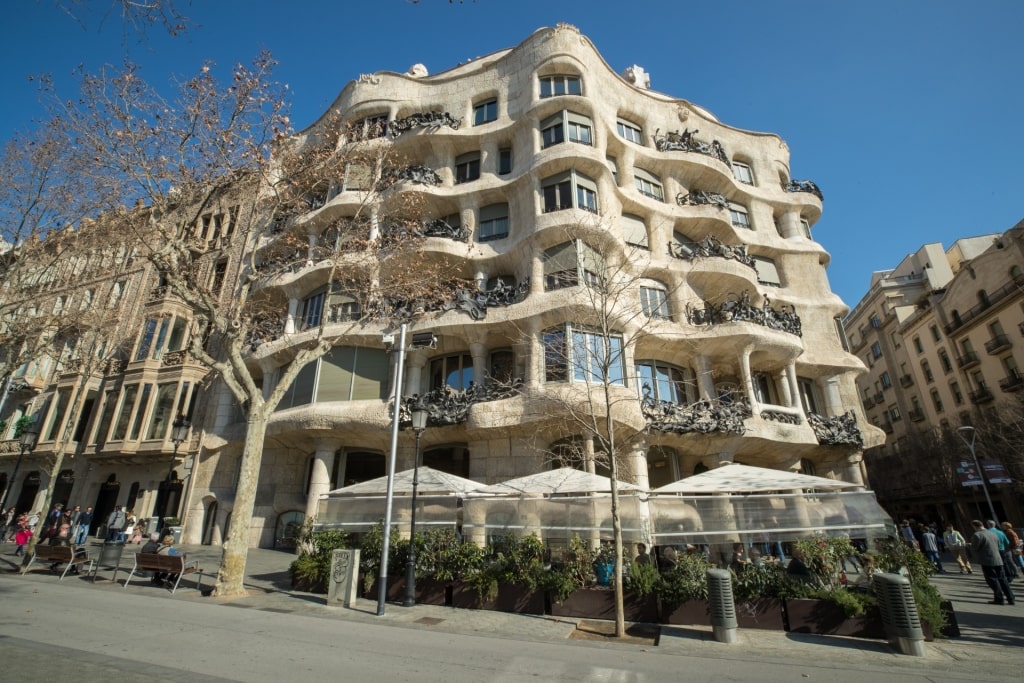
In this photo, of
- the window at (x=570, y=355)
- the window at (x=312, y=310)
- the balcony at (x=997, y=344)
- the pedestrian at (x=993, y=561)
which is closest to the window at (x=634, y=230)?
the window at (x=570, y=355)

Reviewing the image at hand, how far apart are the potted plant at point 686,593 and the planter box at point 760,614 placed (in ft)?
1.96

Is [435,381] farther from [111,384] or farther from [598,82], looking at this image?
[111,384]

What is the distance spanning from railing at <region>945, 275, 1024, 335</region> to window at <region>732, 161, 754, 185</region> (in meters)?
24.0

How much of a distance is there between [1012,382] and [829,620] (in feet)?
128

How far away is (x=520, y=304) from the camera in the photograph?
1734 centimetres

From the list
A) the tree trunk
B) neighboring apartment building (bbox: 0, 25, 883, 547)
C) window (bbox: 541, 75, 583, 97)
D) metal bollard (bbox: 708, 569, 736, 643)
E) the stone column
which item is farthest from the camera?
window (bbox: 541, 75, 583, 97)

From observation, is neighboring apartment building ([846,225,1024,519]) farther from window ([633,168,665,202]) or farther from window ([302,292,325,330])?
window ([302,292,325,330])

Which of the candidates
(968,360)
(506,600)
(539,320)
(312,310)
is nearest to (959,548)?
(539,320)

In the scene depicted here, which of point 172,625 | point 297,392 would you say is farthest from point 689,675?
point 297,392

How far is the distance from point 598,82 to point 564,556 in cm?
2076

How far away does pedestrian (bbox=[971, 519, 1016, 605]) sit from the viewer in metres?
10.4

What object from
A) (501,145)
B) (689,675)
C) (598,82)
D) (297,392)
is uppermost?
(598,82)

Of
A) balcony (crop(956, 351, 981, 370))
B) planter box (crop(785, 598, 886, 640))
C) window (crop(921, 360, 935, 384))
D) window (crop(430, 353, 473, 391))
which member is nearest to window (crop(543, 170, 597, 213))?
window (crop(430, 353, 473, 391))

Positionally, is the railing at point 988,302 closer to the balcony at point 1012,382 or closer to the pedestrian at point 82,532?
the balcony at point 1012,382
